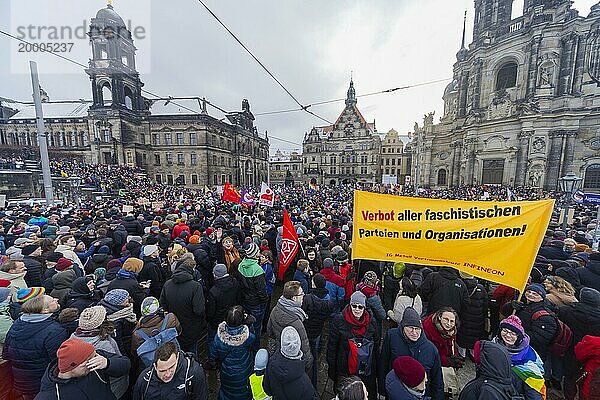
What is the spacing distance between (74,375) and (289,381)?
179 centimetres

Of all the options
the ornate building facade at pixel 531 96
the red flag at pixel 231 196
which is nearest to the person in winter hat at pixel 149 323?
the red flag at pixel 231 196

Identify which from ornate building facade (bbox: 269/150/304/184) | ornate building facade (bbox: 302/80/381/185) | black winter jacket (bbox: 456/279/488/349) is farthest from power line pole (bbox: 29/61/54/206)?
ornate building facade (bbox: 269/150/304/184)

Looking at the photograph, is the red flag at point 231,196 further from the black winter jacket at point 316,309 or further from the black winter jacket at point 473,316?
the black winter jacket at point 473,316

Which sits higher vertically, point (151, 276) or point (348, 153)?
point (348, 153)

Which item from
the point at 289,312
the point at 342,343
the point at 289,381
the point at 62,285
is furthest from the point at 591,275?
the point at 62,285

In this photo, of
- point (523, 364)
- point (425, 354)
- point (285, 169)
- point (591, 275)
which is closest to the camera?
point (523, 364)

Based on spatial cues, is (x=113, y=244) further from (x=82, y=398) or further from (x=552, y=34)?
(x=552, y=34)

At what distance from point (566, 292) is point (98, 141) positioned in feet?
180

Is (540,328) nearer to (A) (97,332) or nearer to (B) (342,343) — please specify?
(B) (342,343)

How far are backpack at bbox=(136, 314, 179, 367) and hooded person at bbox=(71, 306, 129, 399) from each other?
234 millimetres

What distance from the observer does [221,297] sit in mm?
4527

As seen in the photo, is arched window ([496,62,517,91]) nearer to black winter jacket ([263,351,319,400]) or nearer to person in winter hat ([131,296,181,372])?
black winter jacket ([263,351,319,400])

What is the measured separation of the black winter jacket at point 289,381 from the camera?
2.54m

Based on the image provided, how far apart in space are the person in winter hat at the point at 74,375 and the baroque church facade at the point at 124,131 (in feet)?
161
